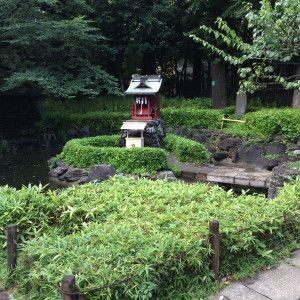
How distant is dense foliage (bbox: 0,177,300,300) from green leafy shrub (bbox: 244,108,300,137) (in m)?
7.45

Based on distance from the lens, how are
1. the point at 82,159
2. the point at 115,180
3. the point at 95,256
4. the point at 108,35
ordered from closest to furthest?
the point at 95,256 < the point at 115,180 < the point at 82,159 < the point at 108,35

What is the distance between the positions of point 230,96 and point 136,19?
7.20 metres

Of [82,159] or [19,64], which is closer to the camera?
[82,159]

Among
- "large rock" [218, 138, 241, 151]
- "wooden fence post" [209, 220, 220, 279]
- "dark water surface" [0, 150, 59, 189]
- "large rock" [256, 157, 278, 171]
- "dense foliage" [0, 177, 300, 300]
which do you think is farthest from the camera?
"large rock" [218, 138, 241, 151]

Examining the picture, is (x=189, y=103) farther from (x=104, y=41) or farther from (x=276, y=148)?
(x=276, y=148)

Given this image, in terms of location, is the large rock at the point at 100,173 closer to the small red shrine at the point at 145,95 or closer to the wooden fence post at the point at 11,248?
the small red shrine at the point at 145,95

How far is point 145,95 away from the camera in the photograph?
46.2 ft

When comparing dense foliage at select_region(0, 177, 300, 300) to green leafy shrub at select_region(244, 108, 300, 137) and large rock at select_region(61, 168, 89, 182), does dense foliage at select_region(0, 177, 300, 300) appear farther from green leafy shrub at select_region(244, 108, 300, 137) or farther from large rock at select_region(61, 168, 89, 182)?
green leafy shrub at select_region(244, 108, 300, 137)

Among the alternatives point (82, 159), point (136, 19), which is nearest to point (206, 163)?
point (82, 159)

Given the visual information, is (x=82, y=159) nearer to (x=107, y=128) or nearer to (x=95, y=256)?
(x=107, y=128)

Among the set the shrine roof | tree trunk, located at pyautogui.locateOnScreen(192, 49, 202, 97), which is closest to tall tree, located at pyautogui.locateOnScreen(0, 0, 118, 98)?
the shrine roof

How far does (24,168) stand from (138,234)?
11577mm

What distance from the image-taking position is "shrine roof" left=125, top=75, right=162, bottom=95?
13.9 meters

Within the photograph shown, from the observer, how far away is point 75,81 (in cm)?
1630
